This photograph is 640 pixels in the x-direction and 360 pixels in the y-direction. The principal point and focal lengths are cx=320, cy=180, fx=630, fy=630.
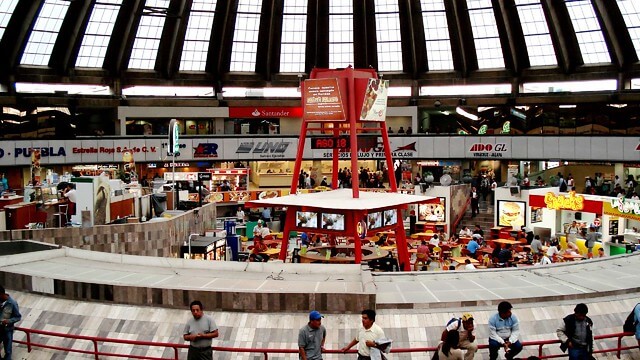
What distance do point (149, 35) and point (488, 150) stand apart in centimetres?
2605

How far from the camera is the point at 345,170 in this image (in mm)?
47469

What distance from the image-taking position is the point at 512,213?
3388 centimetres

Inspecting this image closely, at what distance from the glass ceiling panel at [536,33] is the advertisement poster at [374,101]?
22.2 meters

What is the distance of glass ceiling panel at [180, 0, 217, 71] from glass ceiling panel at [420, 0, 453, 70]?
15.0 metres

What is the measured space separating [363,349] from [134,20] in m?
38.2

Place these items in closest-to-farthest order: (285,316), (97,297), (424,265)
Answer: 1. (285,316)
2. (97,297)
3. (424,265)

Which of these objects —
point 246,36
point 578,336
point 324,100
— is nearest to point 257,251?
point 324,100

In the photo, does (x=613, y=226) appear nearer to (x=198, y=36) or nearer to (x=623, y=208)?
(x=623, y=208)

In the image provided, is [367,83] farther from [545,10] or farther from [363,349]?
[545,10]

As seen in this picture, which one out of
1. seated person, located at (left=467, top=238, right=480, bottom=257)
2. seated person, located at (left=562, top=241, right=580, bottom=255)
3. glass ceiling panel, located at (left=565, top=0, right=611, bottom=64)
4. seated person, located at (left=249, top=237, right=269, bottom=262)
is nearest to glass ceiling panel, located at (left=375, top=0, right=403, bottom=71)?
glass ceiling panel, located at (left=565, top=0, right=611, bottom=64)

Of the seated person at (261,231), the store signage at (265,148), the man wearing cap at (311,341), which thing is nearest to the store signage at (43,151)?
the store signage at (265,148)

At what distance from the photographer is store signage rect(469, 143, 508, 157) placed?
46469 mm

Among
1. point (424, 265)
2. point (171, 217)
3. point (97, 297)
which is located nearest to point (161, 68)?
point (171, 217)

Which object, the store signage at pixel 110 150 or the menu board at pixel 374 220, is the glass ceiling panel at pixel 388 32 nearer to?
the store signage at pixel 110 150
